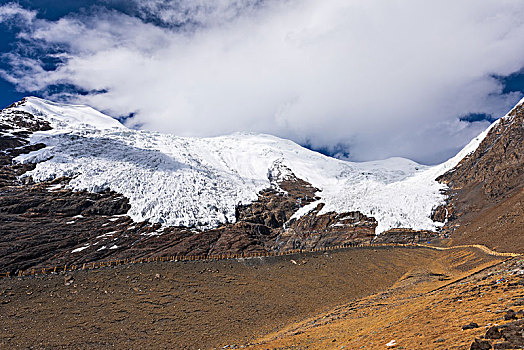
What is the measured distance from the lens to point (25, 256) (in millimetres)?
51375

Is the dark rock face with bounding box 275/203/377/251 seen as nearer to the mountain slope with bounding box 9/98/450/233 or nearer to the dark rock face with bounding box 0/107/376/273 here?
the dark rock face with bounding box 0/107/376/273

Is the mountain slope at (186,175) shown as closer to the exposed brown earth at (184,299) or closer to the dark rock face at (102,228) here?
the dark rock face at (102,228)

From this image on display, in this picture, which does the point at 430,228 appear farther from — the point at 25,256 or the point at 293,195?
the point at 25,256

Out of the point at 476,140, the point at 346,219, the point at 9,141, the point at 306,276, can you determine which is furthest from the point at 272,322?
the point at 476,140

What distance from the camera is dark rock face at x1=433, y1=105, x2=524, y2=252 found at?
54875 millimetres

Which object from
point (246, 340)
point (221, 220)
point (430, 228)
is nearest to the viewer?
point (246, 340)

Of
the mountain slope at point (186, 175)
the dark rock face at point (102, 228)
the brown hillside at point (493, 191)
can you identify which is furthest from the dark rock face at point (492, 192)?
the dark rock face at point (102, 228)

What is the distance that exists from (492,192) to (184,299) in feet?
246

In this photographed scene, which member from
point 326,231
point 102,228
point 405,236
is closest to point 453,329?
point 405,236

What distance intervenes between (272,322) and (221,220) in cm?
5269

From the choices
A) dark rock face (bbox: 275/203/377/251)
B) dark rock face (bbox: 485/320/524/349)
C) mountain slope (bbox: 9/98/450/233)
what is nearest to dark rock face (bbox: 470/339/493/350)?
dark rock face (bbox: 485/320/524/349)

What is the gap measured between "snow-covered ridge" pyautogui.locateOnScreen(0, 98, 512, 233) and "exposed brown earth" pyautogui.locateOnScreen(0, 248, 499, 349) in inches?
1408

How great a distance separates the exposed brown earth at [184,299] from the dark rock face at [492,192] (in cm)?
1108

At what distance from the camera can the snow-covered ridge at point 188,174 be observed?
81.8 meters
